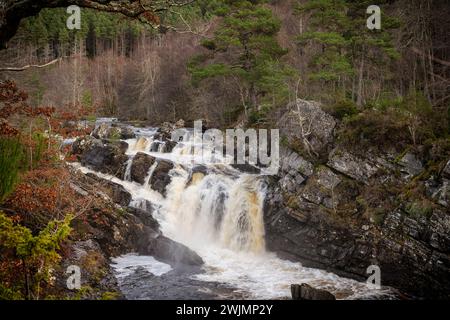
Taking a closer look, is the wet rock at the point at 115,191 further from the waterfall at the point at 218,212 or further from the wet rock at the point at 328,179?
the wet rock at the point at 328,179

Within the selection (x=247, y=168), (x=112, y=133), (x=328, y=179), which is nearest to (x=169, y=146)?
(x=112, y=133)

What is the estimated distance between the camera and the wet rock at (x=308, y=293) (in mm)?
10250

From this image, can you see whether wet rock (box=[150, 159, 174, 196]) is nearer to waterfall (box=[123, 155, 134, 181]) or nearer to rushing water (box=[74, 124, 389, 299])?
rushing water (box=[74, 124, 389, 299])

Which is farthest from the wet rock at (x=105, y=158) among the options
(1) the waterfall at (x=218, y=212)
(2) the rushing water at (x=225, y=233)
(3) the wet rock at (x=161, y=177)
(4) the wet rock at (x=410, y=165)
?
(4) the wet rock at (x=410, y=165)

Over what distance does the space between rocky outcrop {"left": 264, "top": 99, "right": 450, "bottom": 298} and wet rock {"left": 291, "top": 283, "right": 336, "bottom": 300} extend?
3735 mm

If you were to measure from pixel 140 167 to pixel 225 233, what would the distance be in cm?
637

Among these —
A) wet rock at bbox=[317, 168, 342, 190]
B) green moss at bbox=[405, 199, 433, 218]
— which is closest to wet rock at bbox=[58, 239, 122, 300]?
wet rock at bbox=[317, 168, 342, 190]

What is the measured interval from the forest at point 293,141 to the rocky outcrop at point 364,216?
0.05 m

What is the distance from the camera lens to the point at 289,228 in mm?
15523

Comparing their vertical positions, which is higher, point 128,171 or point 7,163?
point 7,163

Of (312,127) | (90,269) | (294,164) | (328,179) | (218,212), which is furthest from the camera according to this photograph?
(312,127)

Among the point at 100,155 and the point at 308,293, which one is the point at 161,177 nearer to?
the point at 100,155

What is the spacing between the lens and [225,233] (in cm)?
Answer: 1633

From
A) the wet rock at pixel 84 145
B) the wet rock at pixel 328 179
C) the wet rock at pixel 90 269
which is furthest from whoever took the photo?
the wet rock at pixel 84 145
